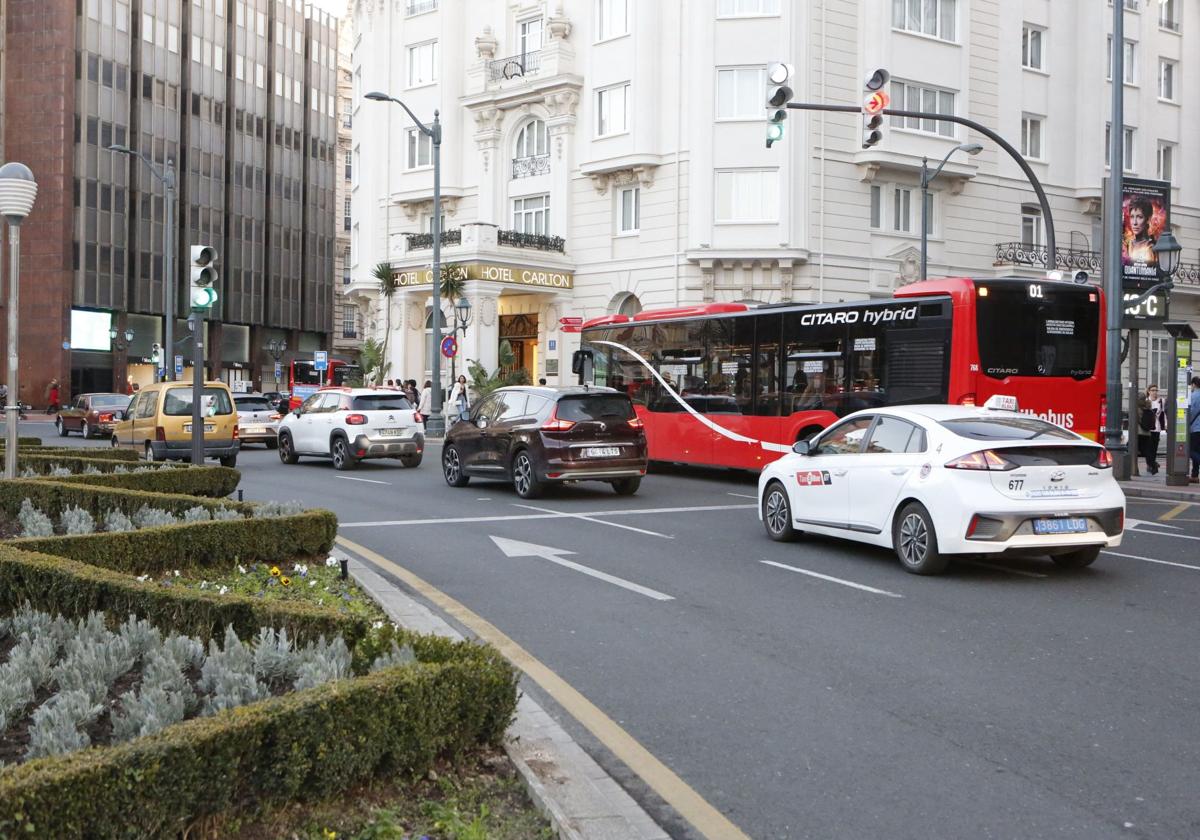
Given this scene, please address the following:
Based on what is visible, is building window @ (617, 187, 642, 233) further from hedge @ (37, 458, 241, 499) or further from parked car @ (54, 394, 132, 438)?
hedge @ (37, 458, 241, 499)

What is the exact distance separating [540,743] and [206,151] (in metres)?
76.6

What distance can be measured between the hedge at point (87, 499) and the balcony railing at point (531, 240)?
2855 centimetres

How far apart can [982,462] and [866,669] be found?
3.80m

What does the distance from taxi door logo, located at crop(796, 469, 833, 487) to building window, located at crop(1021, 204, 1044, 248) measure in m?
32.2

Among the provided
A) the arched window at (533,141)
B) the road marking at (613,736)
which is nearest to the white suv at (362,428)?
the road marking at (613,736)

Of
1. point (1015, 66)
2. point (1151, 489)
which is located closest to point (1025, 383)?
point (1151, 489)

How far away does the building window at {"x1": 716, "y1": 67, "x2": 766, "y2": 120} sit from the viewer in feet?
120

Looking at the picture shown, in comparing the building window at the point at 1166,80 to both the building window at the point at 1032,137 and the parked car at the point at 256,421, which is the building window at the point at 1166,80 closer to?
the building window at the point at 1032,137

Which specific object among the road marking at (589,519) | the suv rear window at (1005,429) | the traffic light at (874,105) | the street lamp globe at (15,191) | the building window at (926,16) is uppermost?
the building window at (926,16)

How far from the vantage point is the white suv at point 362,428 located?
23.5 meters

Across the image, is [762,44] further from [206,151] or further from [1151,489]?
[206,151]

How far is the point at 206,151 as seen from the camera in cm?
7569

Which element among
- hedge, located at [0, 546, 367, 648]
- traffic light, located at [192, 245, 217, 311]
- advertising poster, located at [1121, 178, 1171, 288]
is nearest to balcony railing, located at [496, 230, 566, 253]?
advertising poster, located at [1121, 178, 1171, 288]

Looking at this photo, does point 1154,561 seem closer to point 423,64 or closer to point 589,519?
point 589,519
